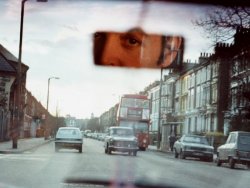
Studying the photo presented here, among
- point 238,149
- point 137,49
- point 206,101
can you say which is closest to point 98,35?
point 137,49

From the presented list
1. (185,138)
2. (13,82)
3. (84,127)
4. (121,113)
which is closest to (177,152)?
(185,138)

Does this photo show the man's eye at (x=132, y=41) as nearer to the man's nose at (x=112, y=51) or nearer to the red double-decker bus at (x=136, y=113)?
the man's nose at (x=112, y=51)

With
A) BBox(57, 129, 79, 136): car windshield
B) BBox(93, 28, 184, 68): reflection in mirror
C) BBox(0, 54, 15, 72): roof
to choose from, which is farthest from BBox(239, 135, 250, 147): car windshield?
BBox(0, 54, 15, 72): roof

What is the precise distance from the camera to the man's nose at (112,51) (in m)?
4.32

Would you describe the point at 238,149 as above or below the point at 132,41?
below

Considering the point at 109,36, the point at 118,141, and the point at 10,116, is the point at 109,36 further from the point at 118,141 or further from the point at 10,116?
the point at 10,116

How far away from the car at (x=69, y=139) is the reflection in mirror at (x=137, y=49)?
2712 centimetres

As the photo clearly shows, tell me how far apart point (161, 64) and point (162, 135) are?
50.9m

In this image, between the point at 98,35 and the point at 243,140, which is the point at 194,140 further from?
the point at 98,35

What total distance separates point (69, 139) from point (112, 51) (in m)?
28.0

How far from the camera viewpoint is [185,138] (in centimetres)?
3062

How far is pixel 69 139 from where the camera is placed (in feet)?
105

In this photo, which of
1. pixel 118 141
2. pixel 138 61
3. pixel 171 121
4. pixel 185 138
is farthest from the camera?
pixel 171 121

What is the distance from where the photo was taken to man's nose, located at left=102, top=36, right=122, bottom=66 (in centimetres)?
432
